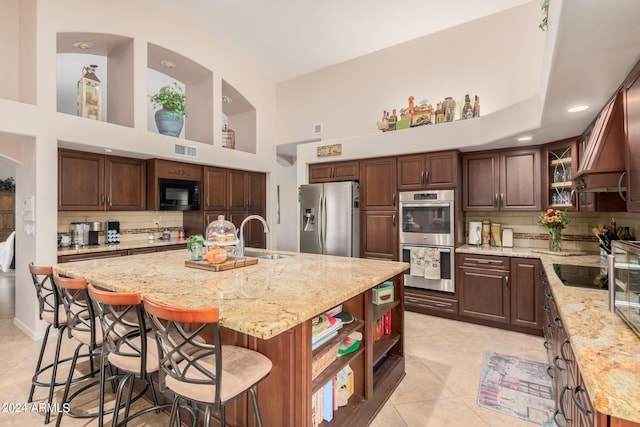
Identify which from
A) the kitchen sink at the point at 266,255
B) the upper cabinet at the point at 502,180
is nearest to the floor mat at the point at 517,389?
the upper cabinet at the point at 502,180

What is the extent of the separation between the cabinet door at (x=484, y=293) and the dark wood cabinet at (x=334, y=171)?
1.94 metres

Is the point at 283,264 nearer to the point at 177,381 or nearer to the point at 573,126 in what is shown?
the point at 177,381

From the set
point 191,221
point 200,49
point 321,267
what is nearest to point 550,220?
point 321,267

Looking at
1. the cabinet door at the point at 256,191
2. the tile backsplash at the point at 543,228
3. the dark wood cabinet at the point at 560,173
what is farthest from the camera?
the cabinet door at the point at 256,191

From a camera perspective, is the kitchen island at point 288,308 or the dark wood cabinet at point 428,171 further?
the dark wood cabinet at point 428,171

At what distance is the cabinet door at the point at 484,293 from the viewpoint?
3.59 m

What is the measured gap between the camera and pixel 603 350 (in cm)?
116

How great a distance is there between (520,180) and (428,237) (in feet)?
4.08

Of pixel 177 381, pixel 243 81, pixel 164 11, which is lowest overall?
pixel 177 381

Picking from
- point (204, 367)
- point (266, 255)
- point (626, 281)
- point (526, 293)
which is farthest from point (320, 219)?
point (626, 281)

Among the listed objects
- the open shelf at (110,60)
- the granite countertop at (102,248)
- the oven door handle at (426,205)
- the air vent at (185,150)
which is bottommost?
the granite countertop at (102,248)

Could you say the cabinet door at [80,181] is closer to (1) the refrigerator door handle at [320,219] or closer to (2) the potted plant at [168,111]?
(2) the potted plant at [168,111]

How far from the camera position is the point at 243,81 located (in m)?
5.68

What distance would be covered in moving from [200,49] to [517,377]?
Answer: 580 centimetres
